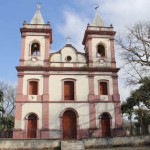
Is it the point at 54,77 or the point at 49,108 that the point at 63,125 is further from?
the point at 54,77

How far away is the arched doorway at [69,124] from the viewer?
25094 millimetres

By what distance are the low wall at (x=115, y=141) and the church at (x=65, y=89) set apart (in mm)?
4828

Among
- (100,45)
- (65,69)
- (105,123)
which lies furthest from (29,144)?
(100,45)

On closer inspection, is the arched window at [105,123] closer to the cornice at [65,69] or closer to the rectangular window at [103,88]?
the rectangular window at [103,88]

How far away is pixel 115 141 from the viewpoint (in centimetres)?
2000

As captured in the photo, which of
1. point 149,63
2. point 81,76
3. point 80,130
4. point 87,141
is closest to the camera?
point 87,141

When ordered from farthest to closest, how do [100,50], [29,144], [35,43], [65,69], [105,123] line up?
[100,50], [35,43], [65,69], [105,123], [29,144]

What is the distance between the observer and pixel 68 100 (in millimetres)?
25719

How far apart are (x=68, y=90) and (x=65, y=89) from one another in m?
0.30

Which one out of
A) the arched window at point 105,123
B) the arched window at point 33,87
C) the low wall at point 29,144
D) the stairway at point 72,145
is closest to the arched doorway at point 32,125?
the arched window at point 33,87

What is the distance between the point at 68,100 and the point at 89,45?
6265 millimetres

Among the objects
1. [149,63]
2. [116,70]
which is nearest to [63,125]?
[116,70]

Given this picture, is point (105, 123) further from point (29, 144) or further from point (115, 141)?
point (29, 144)

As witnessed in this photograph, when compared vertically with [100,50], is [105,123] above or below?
below
